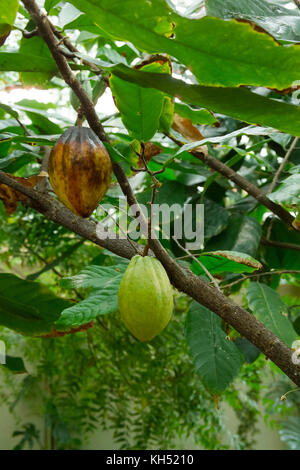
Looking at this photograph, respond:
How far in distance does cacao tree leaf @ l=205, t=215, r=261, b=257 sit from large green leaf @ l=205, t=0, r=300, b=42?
37 centimetres

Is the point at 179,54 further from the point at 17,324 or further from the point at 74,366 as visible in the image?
the point at 74,366

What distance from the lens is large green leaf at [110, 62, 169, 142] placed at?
429 millimetres

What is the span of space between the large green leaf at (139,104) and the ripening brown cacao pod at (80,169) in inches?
1.5

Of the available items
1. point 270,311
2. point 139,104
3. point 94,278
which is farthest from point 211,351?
point 139,104

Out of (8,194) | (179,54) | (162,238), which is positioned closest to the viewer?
(179,54)

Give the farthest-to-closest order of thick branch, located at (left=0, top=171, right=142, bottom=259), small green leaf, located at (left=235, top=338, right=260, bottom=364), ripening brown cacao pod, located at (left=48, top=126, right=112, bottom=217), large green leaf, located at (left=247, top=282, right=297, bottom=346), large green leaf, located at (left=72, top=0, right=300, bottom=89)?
small green leaf, located at (left=235, top=338, right=260, bottom=364), large green leaf, located at (left=247, top=282, right=297, bottom=346), thick branch, located at (left=0, top=171, right=142, bottom=259), ripening brown cacao pod, located at (left=48, top=126, right=112, bottom=217), large green leaf, located at (left=72, top=0, right=300, bottom=89)

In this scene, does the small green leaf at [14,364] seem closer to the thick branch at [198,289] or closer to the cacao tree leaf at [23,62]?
the thick branch at [198,289]

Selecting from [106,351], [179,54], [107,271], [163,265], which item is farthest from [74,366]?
[179,54]

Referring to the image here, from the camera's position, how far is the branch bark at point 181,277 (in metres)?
0.41

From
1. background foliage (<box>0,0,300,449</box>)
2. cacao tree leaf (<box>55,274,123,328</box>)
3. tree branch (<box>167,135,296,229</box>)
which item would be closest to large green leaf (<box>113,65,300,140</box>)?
background foliage (<box>0,0,300,449</box>)

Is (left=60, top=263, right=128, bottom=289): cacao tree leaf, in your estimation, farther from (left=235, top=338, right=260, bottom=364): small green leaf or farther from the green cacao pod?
(left=235, top=338, right=260, bottom=364): small green leaf

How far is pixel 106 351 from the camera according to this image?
5.73ft

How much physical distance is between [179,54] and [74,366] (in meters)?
1.71

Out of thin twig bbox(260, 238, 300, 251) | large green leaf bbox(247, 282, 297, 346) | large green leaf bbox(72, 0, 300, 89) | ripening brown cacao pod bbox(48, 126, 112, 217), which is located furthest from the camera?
thin twig bbox(260, 238, 300, 251)
